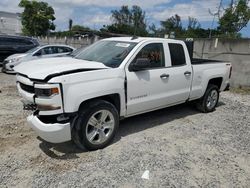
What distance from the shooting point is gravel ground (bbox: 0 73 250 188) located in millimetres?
3684

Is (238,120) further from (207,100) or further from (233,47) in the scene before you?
(233,47)

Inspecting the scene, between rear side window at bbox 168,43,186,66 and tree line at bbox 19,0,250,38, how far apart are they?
16098 millimetres

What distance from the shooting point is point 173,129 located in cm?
568

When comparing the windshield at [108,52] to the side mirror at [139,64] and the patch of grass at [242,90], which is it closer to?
the side mirror at [139,64]

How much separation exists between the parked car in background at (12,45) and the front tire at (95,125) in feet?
39.3

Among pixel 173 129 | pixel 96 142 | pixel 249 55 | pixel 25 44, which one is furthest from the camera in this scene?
pixel 25 44

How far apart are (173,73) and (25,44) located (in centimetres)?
1192

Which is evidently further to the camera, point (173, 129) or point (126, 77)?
point (173, 129)

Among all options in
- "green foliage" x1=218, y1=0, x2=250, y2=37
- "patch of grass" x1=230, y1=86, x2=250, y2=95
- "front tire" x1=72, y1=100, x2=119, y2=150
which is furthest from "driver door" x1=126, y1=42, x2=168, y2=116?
"green foliage" x1=218, y1=0, x2=250, y2=37

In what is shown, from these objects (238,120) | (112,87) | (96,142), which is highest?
(112,87)

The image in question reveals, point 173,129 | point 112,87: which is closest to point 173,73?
point 173,129

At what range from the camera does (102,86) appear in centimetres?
433

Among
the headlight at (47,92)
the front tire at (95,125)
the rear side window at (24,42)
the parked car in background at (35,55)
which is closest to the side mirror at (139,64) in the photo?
the front tire at (95,125)

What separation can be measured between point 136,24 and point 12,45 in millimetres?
39489
